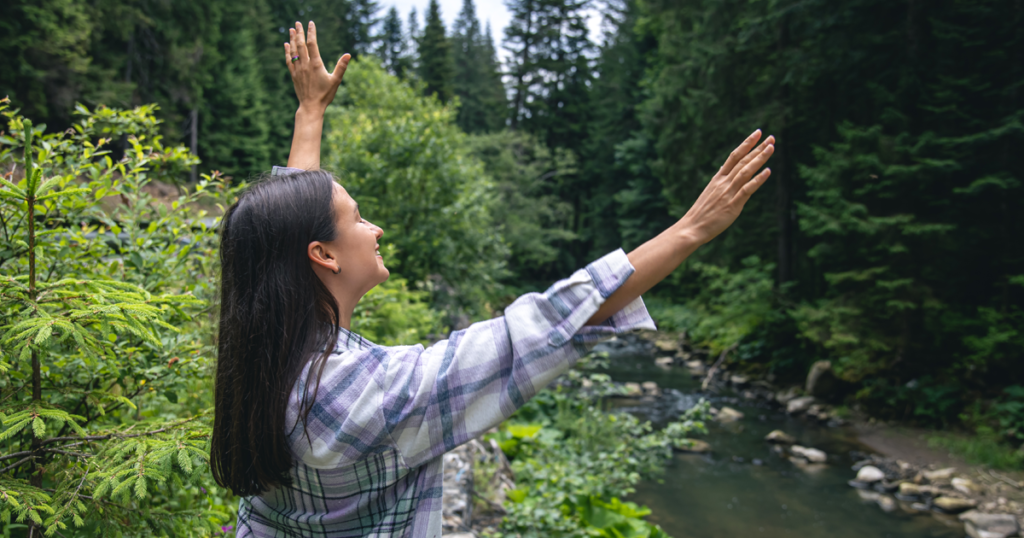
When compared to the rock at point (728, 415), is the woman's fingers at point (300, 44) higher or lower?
higher

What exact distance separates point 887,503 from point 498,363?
7886 millimetres

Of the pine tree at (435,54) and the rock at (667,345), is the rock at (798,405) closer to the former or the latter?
the rock at (667,345)

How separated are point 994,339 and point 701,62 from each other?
8422 millimetres

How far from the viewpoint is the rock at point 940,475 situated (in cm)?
719

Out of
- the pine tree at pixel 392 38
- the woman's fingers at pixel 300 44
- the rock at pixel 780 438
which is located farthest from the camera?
the pine tree at pixel 392 38

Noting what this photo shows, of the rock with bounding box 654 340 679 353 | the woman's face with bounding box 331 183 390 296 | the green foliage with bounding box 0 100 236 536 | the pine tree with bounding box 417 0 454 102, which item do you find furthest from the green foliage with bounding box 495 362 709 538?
the pine tree with bounding box 417 0 454 102

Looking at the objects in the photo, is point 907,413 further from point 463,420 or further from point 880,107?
point 463,420

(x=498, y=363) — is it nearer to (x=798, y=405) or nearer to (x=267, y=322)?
(x=267, y=322)

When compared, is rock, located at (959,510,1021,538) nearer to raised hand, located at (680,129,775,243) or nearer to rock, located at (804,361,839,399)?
rock, located at (804,361,839,399)

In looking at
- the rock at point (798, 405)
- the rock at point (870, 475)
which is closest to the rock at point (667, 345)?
the rock at point (798, 405)

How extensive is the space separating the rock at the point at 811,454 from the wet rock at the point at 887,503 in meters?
1.10

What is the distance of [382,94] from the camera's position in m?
14.4

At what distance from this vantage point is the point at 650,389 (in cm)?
1154

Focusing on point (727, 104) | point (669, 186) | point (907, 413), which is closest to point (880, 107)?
point (727, 104)
